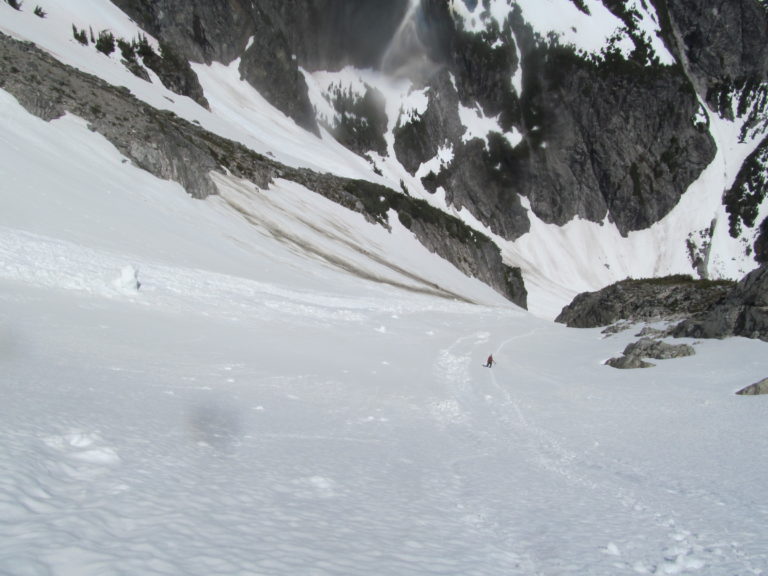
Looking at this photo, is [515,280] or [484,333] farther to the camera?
[515,280]

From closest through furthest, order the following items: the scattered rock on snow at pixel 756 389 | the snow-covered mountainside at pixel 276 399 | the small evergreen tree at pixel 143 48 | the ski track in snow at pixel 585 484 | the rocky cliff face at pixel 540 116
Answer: the snow-covered mountainside at pixel 276 399 → the ski track in snow at pixel 585 484 → the scattered rock on snow at pixel 756 389 → the small evergreen tree at pixel 143 48 → the rocky cliff face at pixel 540 116

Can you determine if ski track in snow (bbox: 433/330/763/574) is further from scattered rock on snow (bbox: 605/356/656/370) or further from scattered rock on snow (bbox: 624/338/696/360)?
scattered rock on snow (bbox: 624/338/696/360)

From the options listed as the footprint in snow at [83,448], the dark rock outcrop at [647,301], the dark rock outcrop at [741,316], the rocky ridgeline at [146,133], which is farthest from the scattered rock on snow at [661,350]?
the rocky ridgeline at [146,133]

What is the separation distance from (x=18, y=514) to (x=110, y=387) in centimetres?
518

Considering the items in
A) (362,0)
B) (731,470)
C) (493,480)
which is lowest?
(493,480)

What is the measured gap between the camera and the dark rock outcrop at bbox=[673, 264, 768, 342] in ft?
63.5

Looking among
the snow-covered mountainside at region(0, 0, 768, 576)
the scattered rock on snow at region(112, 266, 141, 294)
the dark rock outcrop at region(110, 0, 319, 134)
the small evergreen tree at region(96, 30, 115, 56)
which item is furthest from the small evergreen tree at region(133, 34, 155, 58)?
the scattered rock on snow at region(112, 266, 141, 294)

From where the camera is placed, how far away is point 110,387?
8.70m

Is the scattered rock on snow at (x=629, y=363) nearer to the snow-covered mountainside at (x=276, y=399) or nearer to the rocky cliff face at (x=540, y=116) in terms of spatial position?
the snow-covered mountainside at (x=276, y=399)

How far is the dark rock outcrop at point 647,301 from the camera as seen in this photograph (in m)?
29.3

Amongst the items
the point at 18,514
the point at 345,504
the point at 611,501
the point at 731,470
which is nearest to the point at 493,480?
the point at 611,501

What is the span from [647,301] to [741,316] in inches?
553

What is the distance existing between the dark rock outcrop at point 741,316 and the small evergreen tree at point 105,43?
6522cm

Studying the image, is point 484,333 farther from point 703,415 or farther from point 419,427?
point 419,427
